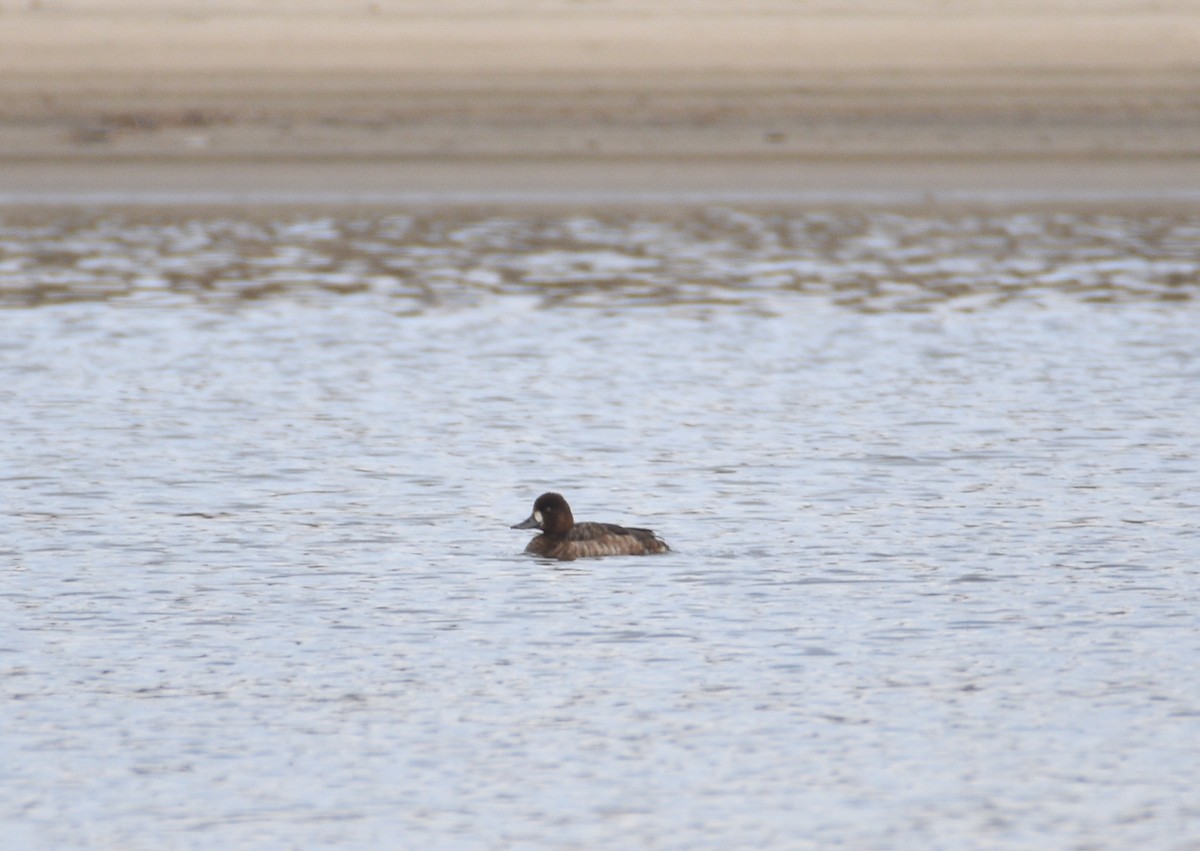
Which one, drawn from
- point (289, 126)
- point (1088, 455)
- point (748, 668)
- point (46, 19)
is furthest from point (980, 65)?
point (748, 668)

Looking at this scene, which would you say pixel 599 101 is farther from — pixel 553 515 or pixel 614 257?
pixel 553 515

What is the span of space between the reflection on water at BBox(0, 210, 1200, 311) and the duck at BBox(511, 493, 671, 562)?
10382mm

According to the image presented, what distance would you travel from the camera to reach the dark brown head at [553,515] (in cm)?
1149

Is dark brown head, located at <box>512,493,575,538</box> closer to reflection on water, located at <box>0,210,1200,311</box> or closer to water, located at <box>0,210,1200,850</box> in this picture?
water, located at <box>0,210,1200,850</box>

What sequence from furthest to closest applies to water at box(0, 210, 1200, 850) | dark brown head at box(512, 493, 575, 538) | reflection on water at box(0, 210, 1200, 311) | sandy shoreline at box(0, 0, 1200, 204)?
sandy shoreline at box(0, 0, 1200, 204) < reflection on water at box(0, 210, 1200, 311) < dark brown head at box(512, 493, 575, 538) < water at box(0, 210, 1200, 850)

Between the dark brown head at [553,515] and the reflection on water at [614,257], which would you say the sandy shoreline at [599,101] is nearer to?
A: the reflection on water at [614,257]

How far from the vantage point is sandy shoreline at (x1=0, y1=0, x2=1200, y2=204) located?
2939cm

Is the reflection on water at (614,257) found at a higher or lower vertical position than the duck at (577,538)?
lower

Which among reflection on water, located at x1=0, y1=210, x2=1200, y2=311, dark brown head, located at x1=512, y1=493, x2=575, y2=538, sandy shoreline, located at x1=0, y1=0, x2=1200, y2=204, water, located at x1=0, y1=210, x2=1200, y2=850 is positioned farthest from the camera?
sandy shoreline, located at x1=0, y1=0, x2=1200, y2=204

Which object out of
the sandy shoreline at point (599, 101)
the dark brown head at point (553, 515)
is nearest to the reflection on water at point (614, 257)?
the sandy shoreline at point (599, 101)

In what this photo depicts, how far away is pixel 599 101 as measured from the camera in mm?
30672

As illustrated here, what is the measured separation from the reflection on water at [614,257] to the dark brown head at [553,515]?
34.0 feet

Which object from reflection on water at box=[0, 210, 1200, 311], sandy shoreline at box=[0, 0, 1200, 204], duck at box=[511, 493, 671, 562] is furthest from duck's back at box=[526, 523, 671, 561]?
sandy shoreline at box=[0, 0, 1200, 204]

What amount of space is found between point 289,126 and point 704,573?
20501mm
